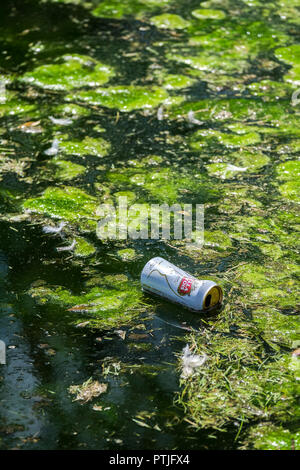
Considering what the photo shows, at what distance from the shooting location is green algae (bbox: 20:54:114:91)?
570 centimetres

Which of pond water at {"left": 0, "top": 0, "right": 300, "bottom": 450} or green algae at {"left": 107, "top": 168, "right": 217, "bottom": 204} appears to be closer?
pond water at {"left": 0, "top": 0, "right": 300, "bottom": 450}

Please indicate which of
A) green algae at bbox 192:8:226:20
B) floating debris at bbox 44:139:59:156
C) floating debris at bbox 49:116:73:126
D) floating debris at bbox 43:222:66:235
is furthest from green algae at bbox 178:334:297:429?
green algae at bbox 192:8:226:20

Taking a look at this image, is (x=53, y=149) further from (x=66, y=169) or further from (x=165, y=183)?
(x=165, y=183)

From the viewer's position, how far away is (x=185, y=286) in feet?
10.2

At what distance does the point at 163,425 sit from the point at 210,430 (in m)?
0.19

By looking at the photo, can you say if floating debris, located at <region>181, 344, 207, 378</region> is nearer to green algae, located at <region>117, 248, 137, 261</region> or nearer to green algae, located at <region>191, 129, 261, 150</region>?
green algae, located at <region>117, 248, 137, 261</region>

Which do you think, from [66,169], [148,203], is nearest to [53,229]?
[148,203]

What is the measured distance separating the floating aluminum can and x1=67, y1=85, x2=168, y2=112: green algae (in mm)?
2405

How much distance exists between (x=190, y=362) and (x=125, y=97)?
3.21 meters

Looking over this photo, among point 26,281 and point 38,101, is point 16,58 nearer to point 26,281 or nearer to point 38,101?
point 38,101

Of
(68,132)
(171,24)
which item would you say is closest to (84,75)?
(68,132)

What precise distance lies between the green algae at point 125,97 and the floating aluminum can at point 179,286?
2405 mm

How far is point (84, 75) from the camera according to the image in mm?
5797

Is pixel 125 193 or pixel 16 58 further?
pixel 16 58
